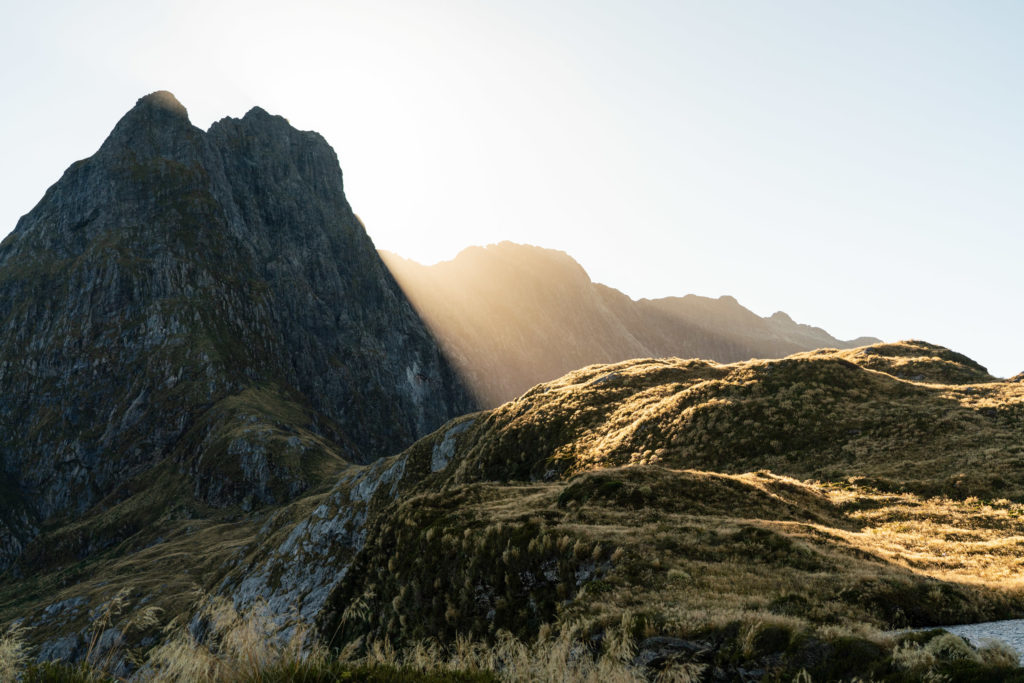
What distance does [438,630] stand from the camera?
1823 cm

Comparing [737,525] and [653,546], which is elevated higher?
[653,546]

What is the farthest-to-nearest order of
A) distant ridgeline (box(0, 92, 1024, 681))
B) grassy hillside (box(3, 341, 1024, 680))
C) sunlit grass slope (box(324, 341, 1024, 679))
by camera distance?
sunlit grass slope (box(324, 341, 1024, 679)) < grassy hillside (box(3, 341, 1024, 680)) < distant ridgeline (box(0, 92, 1024, 681))

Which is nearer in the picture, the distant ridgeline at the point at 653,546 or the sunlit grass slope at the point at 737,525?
the distant ridgeline at the point at 653,546

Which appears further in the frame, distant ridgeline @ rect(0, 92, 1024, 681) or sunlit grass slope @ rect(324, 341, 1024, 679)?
sunlit grass slope @ rect(324, 341, 1024, 679)

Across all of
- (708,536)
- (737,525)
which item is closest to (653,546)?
(708,536)

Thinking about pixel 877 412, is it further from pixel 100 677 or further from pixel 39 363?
pixel 39 363

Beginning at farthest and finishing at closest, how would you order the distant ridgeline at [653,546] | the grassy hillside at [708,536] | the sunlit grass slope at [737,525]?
the sunlit grass slope at [737,525] < the grassy hillside at [708,536] < the distant ridgeline at [653,546]

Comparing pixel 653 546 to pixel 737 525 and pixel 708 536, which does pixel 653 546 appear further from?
pixel 737 525

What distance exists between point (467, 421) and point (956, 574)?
187 feet

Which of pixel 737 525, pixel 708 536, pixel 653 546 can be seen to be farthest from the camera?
pixel 737 525

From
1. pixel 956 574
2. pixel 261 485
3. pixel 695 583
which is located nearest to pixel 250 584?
pixel 695 583

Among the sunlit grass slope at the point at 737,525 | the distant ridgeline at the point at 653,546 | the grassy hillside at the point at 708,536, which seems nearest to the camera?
the distant ridgeline at the point at 653,546

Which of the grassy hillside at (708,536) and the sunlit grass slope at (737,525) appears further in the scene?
the sunlit grass slope at (737,525)

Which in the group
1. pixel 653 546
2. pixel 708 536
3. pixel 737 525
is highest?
pixel 653 546
